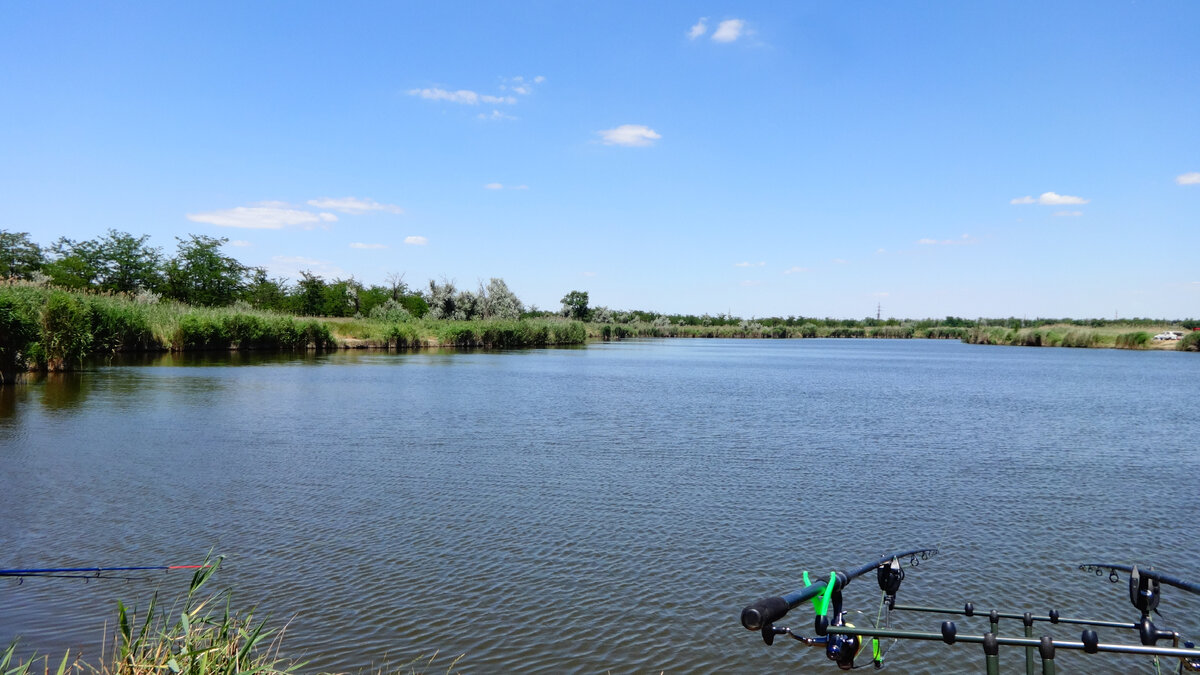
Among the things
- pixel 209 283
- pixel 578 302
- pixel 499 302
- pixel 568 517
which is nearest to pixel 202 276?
pixel 209 283

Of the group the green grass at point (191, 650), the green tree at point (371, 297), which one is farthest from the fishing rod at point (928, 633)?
the green tree at point (371, 297)

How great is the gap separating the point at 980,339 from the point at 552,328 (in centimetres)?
6581

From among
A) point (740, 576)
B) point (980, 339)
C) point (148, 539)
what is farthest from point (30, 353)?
point (980, 339)

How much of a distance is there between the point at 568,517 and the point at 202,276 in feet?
257

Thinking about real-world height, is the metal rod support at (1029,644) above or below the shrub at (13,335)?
below

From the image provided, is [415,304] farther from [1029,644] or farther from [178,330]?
[1029,644]

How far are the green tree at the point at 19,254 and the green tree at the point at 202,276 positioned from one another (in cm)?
1103

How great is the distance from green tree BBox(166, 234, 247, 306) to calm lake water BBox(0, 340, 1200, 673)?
5847 centimetres

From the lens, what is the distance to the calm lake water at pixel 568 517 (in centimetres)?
655

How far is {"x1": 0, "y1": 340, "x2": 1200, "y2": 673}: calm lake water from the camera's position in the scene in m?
6.55

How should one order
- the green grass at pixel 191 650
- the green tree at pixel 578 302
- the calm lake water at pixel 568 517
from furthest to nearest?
1. the green tree at pixel 578 302
2. the calm lake water at pixel 568 517
3. the green grass at pixel 191 650

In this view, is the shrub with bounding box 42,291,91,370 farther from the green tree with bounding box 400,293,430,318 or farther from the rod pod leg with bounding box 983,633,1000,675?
the green tree with bounding box 400,293,430,318

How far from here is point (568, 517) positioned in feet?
33.2

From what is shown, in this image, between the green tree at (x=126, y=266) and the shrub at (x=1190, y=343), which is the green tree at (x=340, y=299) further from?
the shrub at (x=1190, y=343)
